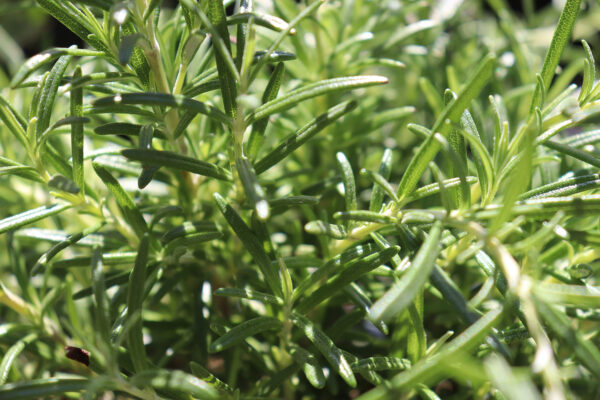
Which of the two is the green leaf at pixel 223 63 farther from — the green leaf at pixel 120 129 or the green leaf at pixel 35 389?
the green leaf at pixel 35 389

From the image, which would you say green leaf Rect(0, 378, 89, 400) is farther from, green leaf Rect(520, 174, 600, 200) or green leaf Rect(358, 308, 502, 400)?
green leaf Rect(520, 174, 600, 200)

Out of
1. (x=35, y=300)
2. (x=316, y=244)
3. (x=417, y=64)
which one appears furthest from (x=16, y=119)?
(x=417, y=64)

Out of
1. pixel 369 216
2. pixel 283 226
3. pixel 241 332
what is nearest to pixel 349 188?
pixel 369 216

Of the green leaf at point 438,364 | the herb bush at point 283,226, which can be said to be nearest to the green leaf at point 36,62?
the herb bush at point 283,226

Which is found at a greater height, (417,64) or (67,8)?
(67,8)

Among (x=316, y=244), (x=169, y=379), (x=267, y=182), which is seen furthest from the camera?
(x=316, y=244)

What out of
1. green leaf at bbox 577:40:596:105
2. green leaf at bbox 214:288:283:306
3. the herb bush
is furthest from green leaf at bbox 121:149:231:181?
green leaf at bbox 577:40:596:105

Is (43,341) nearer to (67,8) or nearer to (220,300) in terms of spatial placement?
(220,300)
